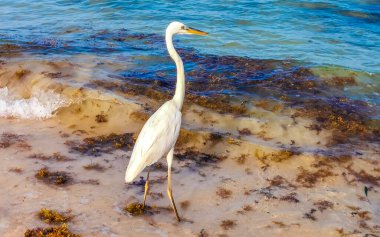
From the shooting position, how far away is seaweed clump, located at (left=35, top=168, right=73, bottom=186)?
21.4 ft

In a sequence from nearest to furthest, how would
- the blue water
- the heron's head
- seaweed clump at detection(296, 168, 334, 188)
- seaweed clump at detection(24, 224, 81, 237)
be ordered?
1. seaweed clump at detection(24, 224, 81, 237)
2. the heron's head
3. seaweed clump at detection(296, 168, 334, 188)
4. the blue water

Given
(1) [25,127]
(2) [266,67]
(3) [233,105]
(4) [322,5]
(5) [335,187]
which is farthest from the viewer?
(4) [322,5]

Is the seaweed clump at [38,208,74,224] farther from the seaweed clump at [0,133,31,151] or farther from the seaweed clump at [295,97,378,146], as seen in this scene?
the seaweed clump at [295,97,378,146]

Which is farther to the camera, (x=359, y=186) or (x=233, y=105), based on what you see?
(x=233, y=105)

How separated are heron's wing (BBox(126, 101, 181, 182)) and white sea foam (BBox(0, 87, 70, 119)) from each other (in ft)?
12.9

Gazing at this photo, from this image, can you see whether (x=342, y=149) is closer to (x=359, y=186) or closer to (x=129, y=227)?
(x=359, y=186)

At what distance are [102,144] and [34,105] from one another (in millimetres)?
2453

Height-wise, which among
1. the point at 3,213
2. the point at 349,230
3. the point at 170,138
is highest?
the point at 170,138

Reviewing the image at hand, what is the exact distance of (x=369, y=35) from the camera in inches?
611

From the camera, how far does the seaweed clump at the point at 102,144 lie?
25.2ft

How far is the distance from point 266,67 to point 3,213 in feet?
27.1

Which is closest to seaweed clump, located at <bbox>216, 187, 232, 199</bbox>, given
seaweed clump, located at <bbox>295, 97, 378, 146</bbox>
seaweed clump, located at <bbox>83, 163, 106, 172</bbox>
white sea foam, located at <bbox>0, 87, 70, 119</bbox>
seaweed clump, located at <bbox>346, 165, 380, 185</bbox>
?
seaweed clump, located at <bbox>83, 163, 106, 172</bbox>

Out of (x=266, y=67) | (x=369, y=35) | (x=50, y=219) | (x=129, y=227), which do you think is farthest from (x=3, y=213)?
(x=369, y=35)

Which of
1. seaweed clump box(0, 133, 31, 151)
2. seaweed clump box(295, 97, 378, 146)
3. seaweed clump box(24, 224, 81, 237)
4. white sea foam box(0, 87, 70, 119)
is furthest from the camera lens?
white sea foam box(0, 87, 70, 119)
